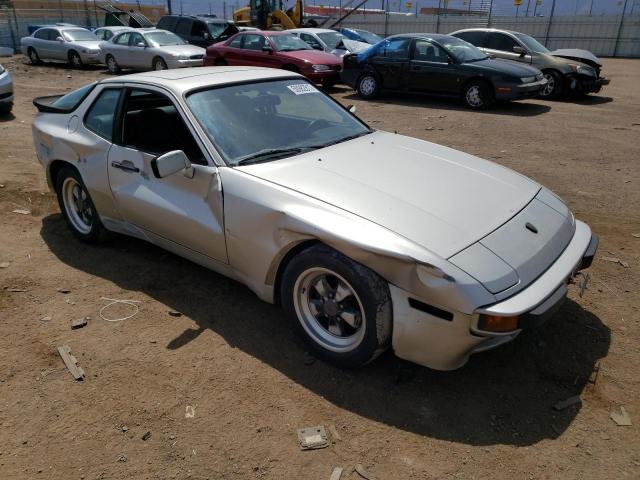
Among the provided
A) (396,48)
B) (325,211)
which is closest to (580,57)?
(396,48)

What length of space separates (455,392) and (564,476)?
68cm

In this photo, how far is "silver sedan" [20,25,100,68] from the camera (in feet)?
61.8

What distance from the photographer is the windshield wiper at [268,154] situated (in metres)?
3.35

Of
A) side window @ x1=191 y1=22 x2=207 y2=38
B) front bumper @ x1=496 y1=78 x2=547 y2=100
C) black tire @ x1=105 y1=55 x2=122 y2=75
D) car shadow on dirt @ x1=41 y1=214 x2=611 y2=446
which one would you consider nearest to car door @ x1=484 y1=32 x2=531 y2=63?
front bumper @ x1=496 y1=78 x2=547 y2=100

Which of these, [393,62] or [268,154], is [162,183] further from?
[393,62]

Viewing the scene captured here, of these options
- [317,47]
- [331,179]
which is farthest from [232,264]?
[317,47]

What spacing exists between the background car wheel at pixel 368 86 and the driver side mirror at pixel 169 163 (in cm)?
1021

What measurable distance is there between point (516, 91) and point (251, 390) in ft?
32.6

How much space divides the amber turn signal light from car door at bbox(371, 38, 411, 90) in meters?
10.6

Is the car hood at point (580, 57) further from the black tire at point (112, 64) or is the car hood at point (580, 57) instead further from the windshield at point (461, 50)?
the black tire at point (112, 64)

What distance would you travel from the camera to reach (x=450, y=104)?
12328 millimetres

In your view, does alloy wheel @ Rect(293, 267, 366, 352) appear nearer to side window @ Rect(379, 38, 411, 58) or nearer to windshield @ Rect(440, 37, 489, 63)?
windshield @ Rect(440, 37, 489, 63)

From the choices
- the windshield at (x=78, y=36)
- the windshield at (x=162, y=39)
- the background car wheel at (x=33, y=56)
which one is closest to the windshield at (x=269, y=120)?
the windshield at (x=162, y=39)

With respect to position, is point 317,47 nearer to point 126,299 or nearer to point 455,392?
point 126,299
